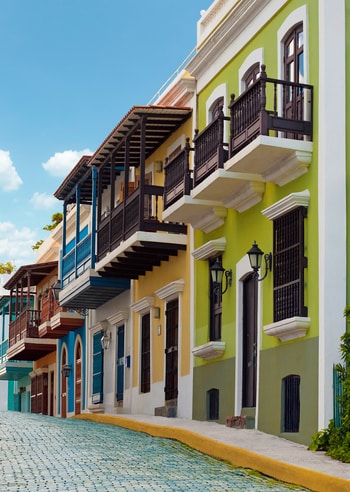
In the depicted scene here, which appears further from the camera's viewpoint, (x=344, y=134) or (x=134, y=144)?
(x=134, y=144)

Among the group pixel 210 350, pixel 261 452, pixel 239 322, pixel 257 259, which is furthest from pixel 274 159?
pixel 261 452

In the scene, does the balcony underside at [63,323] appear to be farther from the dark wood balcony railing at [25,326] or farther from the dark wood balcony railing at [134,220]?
the dark wood balcony railing at [134,220]

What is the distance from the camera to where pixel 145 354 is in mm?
24000

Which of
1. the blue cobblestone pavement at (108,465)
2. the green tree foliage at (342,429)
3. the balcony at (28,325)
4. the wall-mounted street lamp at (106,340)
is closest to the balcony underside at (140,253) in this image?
the wall-mounted street lamp at (106,340)

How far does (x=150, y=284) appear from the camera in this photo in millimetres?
23734

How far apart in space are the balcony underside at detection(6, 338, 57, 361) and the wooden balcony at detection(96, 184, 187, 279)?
423 inches

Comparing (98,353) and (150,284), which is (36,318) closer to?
(98,353)

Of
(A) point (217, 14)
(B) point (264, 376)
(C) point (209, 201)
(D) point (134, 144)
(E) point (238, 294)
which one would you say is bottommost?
(B) point (264, 376)

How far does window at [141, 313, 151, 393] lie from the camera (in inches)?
930

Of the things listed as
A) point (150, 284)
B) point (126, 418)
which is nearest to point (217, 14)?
point (150, 284)

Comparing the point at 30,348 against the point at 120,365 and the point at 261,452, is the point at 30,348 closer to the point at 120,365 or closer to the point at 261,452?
the point at 120,365

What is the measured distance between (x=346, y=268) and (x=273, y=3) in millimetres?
4886

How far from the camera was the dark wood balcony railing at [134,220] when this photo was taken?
20891 millimetres

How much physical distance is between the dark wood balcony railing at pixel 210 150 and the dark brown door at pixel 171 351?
416cm
